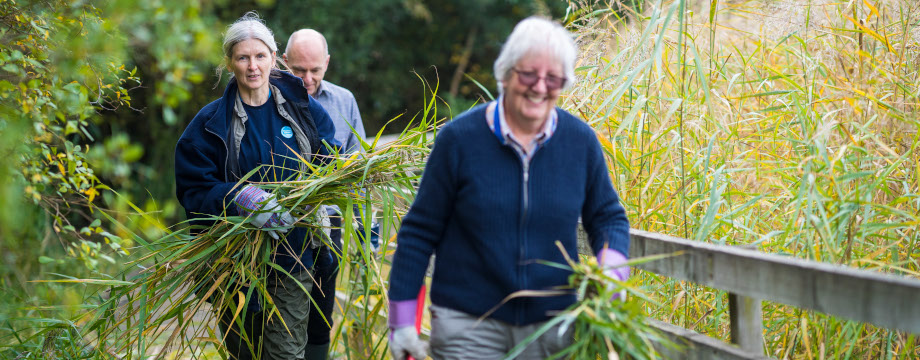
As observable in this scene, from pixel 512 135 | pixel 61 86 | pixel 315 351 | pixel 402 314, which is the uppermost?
pixel 61 86

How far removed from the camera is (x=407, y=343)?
2223mm

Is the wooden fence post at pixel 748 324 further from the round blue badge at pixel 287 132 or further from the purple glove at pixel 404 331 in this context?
the round blue badge at pixel 287 132

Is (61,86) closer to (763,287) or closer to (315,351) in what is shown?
(315,351)

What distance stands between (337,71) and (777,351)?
A: 11.5 metres

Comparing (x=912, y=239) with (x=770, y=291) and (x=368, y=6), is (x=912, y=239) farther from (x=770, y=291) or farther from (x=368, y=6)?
(x=368, y=6)

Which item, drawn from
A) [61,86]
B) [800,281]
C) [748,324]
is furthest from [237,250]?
[800,281]

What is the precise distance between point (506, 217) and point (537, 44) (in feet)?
1.54

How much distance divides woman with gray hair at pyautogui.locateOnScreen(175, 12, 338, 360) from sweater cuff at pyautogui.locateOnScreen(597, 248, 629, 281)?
1512 millimetres

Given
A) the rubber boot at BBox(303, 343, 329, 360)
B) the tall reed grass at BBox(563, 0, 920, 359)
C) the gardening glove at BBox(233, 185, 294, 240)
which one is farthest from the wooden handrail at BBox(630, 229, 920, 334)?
the rubber boot at BBox(303, 343, 329, 360)

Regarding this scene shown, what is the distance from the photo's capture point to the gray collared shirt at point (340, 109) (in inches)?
175

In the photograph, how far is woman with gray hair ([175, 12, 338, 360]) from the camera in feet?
10.7

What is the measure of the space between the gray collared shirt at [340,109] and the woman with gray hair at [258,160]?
0.81 metres

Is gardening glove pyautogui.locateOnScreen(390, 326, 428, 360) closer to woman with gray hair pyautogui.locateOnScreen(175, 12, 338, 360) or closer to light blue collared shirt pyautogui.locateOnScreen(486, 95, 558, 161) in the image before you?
light blue collared shirt pyautogui.locateOnScreen(486, 95, 558, 161)

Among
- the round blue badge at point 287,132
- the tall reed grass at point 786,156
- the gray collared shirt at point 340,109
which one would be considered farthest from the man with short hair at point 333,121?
the tall reed grass at point 786,156
